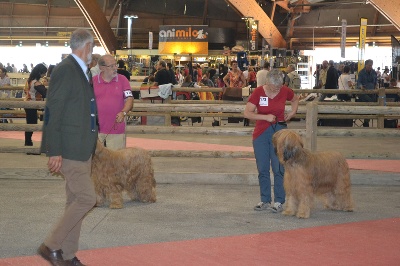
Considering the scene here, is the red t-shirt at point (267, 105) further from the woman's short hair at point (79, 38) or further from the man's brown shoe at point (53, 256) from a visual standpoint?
the man's brown shoe at point (53, 256)

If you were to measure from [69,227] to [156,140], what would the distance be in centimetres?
1198

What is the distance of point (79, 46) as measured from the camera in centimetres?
587

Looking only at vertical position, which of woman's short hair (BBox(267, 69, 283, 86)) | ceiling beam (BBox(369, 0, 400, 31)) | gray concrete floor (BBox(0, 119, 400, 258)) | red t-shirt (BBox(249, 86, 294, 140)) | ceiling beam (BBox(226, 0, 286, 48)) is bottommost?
gray concrete floor (BBox(0, 119, 400, 258))

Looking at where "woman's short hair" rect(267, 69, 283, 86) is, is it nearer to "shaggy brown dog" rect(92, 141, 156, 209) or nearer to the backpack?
"shaggy brown dog" rect(92, 141, 156, 209)

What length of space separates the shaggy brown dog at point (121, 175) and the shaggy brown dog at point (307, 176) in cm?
175

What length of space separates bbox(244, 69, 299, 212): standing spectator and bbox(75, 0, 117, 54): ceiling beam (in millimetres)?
28727

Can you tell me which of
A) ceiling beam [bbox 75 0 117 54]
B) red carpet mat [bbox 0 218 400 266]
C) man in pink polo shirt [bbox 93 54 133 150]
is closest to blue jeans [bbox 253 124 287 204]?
red carpet mat [bbox 0 218 400 266]

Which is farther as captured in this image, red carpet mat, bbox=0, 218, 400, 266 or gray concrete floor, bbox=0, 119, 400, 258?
gray concrete floor, bbox=0, 119, 400, 258

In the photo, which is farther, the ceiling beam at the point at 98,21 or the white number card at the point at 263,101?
the ceiling beam at the point at 98,21

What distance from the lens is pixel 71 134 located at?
573 cm

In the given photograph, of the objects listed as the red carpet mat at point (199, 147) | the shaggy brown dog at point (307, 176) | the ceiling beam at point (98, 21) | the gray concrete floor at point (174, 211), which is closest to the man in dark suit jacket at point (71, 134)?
the gray concrete floor at point (174, 211)

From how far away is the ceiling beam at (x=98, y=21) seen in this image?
37000 millimetres

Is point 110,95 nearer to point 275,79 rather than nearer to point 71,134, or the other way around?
point 275,79

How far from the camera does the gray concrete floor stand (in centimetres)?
745
